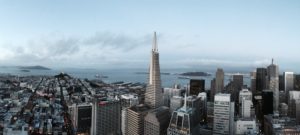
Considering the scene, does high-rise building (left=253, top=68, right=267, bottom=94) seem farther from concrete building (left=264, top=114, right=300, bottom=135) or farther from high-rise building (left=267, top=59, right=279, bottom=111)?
concrete building (left=264, top=114, right=300, bottom=135)

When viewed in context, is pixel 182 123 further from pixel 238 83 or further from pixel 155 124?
pixel 238 83

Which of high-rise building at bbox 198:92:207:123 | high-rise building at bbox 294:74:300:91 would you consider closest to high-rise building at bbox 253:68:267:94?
high-rise building at bbox 294:74:300:91

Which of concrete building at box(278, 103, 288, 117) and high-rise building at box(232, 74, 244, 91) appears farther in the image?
high-rise building at box(232, 74, 244, 91)

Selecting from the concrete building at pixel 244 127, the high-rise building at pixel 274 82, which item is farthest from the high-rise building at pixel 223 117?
the high-rise building at pixel 274 82

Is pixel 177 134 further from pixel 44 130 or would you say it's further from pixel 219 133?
pixel 44 130

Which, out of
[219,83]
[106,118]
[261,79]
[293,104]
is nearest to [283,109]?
Answer: [293,104]

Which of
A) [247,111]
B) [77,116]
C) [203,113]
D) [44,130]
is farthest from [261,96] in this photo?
[44,130]
